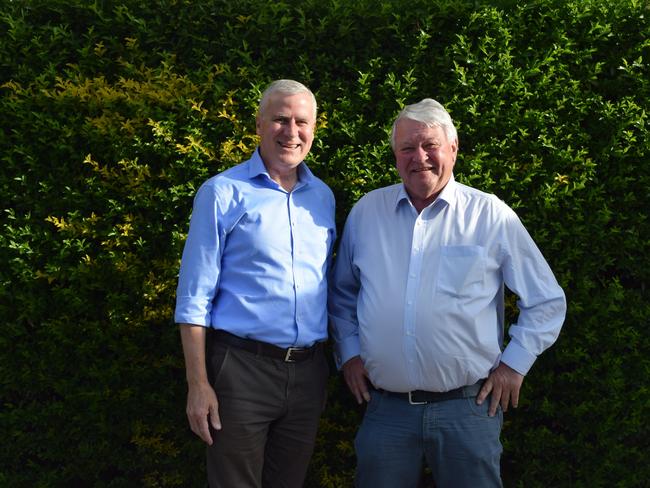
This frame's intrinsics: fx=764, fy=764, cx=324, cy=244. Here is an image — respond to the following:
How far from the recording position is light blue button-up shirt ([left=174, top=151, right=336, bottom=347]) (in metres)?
3.25

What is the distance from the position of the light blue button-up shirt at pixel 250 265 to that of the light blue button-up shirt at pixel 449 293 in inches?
11.8

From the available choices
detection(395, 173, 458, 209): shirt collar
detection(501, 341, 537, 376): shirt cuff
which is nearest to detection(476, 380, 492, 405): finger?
detection(501, 341, 537, 376): shirt cuff

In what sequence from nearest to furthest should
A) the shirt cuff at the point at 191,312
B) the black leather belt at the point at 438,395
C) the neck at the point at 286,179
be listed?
the shirt cuff at the point at 191,312
the black leather belt at the point at 438,395
the neck at the point at 286,179

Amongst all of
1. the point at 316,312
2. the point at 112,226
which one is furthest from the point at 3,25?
the point at 316,312

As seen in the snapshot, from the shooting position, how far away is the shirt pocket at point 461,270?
3293 millimetres

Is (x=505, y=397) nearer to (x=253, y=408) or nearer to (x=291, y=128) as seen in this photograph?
(x=253, y=408)

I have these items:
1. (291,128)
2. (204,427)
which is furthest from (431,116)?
(204,427)

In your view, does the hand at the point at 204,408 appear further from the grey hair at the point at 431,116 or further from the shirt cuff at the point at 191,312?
the grey hair at the point at 431,116

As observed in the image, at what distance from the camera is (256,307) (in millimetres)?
3281

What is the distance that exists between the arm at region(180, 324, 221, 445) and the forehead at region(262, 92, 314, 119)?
1005 mm

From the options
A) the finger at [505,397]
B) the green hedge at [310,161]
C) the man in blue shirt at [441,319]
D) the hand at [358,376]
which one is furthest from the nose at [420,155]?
the finger at [505,397]

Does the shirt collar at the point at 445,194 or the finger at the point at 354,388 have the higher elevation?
the shirt collar at the point at 445,194

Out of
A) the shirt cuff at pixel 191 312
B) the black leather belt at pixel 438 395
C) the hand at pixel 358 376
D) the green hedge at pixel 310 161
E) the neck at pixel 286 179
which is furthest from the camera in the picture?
the green hedge at pixel 310 161

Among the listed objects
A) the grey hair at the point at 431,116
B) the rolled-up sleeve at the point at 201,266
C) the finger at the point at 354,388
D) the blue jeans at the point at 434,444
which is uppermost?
the grey hair at the point at 431,116
